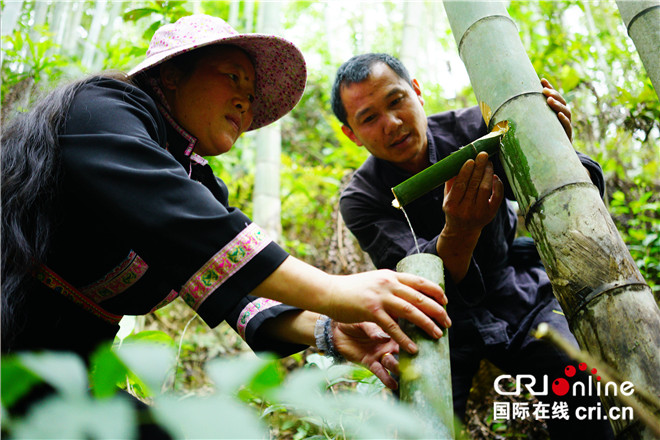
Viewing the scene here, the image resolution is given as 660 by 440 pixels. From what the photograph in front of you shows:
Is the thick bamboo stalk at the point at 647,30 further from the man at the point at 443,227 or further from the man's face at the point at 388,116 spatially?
the man's face at the point at 388,116

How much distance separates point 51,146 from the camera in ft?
3.73

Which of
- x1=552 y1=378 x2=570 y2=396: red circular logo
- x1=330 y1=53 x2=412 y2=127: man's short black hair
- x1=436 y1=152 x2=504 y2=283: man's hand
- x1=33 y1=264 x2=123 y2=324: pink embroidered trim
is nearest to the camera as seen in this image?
x1=33 y1=264 x2=123 y2=324: pink embroidered trim

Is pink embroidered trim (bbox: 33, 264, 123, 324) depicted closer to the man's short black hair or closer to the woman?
the woman

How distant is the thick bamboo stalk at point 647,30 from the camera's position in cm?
157

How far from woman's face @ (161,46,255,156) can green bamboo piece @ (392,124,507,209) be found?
60 cm

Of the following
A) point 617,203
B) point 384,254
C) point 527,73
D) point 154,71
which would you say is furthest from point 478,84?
point 617,203

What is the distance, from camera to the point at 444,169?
1.41 metres

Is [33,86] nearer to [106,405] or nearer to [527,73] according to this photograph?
[527,73]

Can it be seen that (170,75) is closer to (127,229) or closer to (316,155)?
(127,229)

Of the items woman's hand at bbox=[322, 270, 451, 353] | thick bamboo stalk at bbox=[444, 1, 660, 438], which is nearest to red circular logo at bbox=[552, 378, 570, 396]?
thick bamboo stalk at bbox=[444, 1, 660, 438]

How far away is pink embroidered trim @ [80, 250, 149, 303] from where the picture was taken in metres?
1.33

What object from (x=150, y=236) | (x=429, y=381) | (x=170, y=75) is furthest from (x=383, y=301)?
(x=170, y=75)

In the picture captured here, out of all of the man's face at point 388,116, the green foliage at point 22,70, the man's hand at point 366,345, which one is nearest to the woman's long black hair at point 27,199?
the man's hand at point 366,345

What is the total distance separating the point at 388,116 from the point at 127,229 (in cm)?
133
